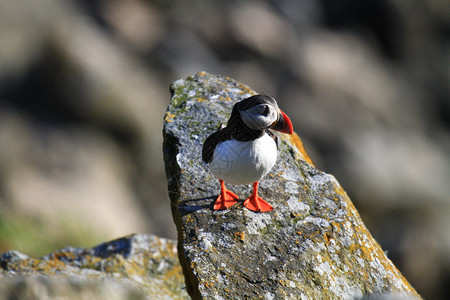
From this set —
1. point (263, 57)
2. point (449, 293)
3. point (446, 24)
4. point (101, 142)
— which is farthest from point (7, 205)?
point (446, 24)

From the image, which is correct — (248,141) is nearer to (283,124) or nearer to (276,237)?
(283,124)

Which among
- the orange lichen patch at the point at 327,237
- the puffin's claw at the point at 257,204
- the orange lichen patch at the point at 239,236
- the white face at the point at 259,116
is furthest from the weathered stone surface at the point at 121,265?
the white face at the point at 259,116

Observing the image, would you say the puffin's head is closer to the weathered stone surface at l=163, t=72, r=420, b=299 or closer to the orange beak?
the orange beak

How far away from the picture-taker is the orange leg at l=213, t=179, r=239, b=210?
391 centimetres

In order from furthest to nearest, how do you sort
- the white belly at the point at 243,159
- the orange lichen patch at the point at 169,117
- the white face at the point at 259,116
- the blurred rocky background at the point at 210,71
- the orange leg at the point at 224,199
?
the blurred rocky background at the point at 210,71 < the orange lichen patch at the point at 169,117 < the orange leg at the point at 224,199 < the white belly at the point at 243,159 < the white face at the point at 259,116

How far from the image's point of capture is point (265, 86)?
14.0m

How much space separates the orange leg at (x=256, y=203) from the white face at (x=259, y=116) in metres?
0.66

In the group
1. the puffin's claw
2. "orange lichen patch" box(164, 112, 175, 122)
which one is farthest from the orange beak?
"orange lichen patch" box(164, 112, 175, 122)

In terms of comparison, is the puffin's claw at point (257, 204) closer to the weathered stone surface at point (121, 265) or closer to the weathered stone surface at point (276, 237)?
the weathered stone surface at point (276, 237)

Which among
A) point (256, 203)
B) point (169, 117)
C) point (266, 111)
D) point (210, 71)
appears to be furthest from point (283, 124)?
point (210, 71)

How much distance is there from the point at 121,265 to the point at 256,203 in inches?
72.1

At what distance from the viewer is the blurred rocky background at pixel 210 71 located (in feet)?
31.4

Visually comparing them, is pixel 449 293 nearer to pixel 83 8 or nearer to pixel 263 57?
pixel 263 57

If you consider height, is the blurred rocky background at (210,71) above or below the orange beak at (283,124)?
above
